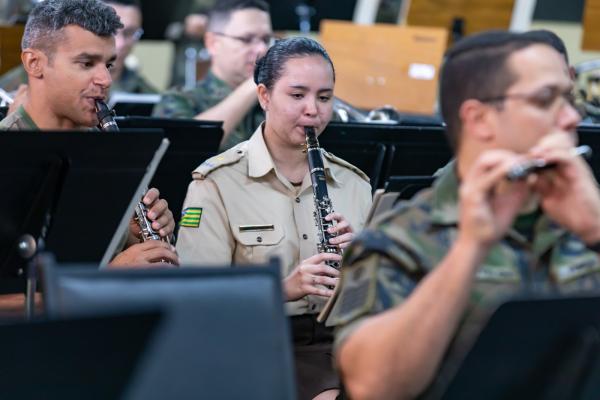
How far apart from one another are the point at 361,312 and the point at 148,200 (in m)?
1.49

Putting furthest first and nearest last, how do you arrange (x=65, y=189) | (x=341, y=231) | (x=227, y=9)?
(x=227, y=9), (x=341, y=231), (x=65, y=189)

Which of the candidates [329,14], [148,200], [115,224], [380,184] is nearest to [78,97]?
[148,200]

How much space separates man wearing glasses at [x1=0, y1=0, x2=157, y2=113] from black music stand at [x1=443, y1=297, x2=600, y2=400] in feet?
10.9

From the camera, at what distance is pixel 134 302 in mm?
1734

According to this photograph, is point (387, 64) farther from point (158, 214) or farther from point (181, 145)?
point (158, 214)

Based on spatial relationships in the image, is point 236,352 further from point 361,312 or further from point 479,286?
point 479,286

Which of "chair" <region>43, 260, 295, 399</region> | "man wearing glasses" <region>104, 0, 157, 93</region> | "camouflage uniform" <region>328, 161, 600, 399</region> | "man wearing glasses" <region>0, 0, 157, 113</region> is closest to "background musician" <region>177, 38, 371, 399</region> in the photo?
"camouflage uniform" <region>328, 161, 600, 399</region>

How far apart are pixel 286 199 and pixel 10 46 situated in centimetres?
260

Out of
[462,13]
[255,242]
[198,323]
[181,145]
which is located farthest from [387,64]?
[198,323]

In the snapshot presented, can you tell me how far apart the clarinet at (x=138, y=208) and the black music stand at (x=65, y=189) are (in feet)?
1.84

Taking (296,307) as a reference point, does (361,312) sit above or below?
above

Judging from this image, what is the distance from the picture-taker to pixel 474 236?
181cm

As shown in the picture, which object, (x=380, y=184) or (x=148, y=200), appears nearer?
(x=148, y=200)

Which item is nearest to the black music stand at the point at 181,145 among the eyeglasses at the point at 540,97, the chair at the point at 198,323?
the eyeglasses at the point at 540,97
